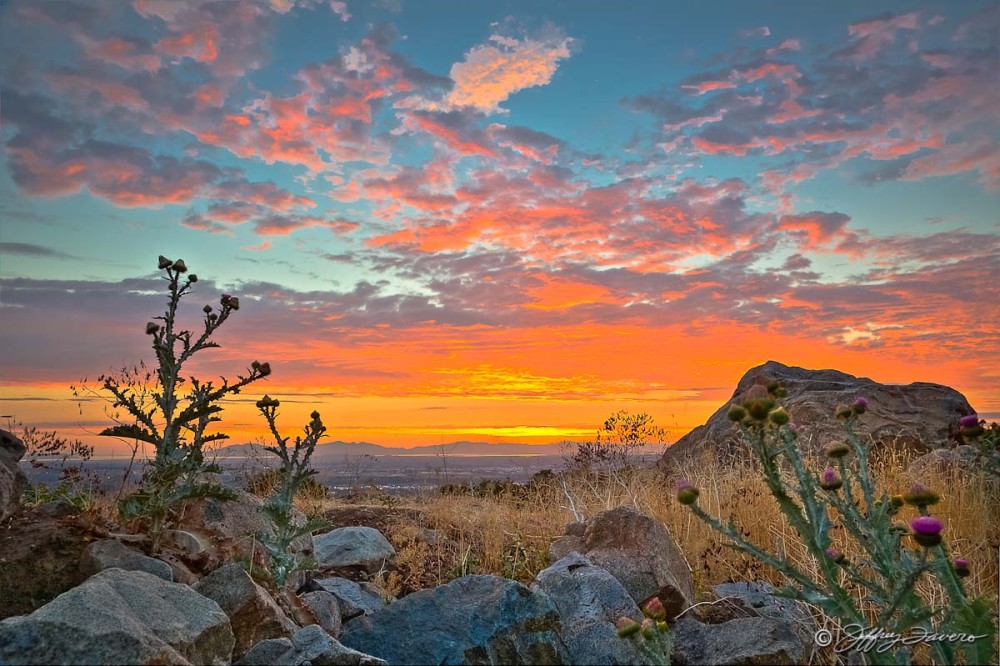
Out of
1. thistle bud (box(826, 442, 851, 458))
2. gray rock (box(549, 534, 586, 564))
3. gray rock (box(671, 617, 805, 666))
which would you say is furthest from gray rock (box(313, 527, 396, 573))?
thistle bud (box(826, 442, 851, 458))

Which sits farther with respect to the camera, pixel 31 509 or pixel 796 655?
pixel 31 509

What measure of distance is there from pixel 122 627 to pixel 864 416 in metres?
12.5

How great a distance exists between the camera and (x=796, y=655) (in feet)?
12.4

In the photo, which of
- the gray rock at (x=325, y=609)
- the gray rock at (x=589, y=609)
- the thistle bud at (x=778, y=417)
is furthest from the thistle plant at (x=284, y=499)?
the thistle bud at (x=778, y=417)

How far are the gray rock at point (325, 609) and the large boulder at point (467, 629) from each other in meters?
0.52

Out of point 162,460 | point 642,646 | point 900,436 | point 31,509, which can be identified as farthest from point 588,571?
point 900,436

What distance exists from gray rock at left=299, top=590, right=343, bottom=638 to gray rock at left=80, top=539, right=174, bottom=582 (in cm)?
85

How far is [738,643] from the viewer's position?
155 inches

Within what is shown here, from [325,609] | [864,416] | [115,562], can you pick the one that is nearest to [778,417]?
[325,609]

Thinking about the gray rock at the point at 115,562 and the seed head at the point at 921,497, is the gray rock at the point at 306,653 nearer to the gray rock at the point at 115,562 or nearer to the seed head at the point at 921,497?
the gray rock at the point at 115,562

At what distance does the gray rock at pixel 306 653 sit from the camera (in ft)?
10.7

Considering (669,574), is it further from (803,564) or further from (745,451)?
(745,451)

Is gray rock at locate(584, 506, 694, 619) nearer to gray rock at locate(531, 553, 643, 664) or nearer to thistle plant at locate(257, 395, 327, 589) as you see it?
gray rock at locate(531, 553, 643, 664)

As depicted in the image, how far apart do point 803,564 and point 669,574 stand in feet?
4.12
